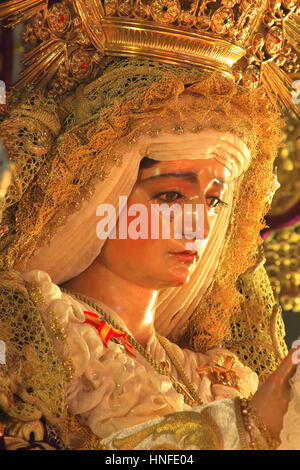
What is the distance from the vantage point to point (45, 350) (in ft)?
9.19

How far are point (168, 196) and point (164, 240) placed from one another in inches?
6.1

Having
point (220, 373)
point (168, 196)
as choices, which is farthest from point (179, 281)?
point (220, 373)

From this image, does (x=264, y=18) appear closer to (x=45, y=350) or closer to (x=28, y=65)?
(x=28, y=65)

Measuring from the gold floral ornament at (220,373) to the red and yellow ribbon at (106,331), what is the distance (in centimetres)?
37

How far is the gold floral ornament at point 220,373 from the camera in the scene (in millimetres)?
3367

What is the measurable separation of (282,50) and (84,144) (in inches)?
35.3

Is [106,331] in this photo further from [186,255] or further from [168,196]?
[168,196]

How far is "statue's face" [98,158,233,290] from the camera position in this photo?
3.17 metres

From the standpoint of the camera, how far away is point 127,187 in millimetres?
3203

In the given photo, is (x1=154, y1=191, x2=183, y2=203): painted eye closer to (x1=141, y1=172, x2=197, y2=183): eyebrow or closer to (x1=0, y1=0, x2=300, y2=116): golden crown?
(x1=141, y1=172, x2=197, y2=183): eyebrow

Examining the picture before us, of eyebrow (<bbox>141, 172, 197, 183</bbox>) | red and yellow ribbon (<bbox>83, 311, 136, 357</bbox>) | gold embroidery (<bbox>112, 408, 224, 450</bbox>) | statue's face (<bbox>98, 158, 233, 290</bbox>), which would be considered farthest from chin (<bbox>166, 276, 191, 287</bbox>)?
gold embroidery (<bbox>112, 408, 224, 450</bbox>)

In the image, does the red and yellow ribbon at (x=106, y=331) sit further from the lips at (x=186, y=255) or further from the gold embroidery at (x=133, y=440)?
the gold embroidery at (x=133, y=440)
